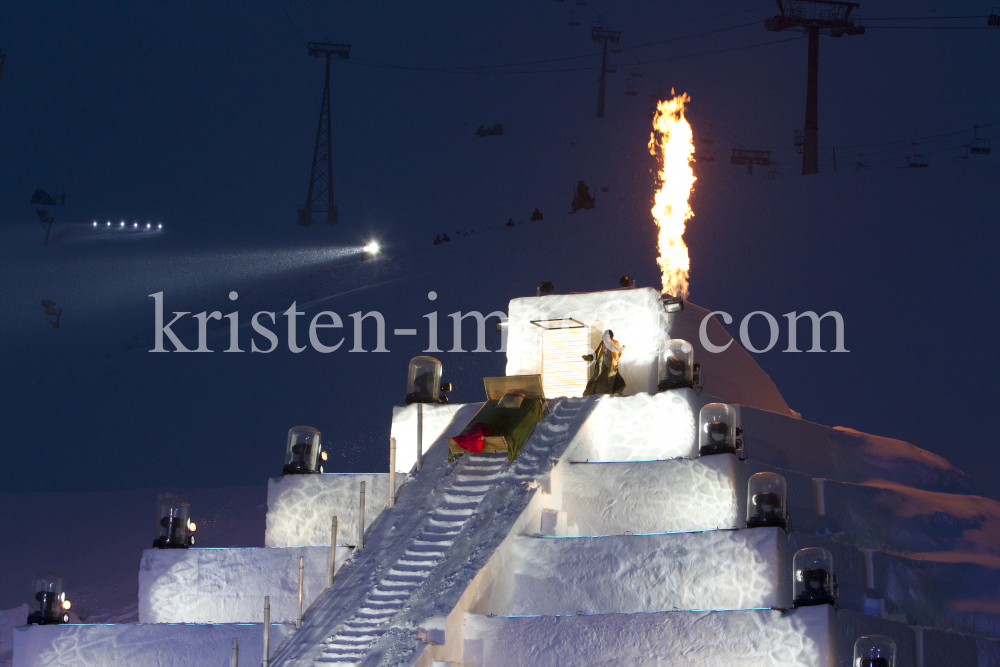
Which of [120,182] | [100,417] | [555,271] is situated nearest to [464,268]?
[555,271]

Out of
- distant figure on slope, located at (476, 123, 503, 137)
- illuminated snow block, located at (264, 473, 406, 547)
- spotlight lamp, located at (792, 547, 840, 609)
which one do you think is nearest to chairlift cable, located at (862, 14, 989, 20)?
distant figure on slope, located at (476, 123, 503, 137)

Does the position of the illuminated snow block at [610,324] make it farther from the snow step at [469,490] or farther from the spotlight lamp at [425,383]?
the snow step at [469,490]

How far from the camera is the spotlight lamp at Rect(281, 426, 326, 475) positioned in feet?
57.3

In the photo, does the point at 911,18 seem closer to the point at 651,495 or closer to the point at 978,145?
the point at 978,145

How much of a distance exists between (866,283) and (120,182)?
45.0 metres

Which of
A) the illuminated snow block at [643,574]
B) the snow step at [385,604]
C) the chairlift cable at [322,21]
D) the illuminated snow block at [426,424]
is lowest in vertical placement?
the snow step at [385,604]

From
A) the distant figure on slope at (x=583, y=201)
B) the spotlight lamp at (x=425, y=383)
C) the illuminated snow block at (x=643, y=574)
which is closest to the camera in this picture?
the illuminated snow block at (x=643, y=574)

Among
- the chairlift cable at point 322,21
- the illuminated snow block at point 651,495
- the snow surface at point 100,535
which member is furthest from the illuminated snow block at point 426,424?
the chairlift cable at point 322,21

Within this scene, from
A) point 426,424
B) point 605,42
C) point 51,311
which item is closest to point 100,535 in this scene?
point 426,424

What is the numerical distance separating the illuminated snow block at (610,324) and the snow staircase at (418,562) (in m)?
3.02

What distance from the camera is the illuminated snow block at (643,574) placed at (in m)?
13.0

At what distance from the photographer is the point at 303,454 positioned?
57.5 ft

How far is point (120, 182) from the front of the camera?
6225cm

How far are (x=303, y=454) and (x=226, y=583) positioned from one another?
2352 mm
